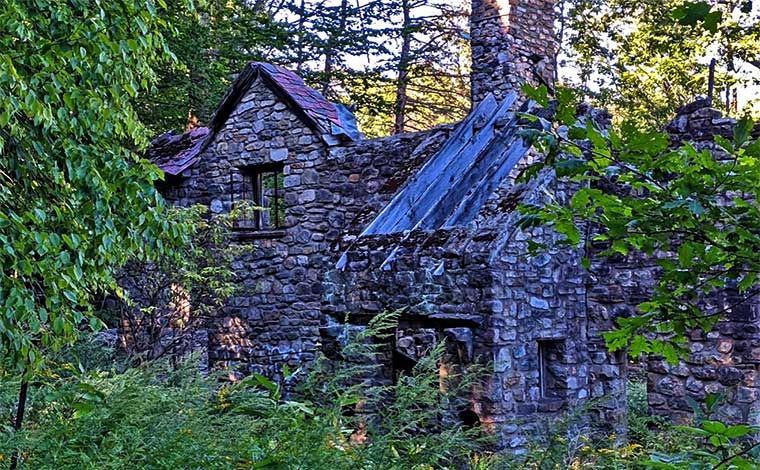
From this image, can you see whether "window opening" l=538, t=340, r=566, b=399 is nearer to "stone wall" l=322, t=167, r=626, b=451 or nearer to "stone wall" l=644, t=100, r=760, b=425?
"stone wall" l=322, t=167, r=626, b=451

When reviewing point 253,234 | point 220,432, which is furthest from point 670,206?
point 253,234

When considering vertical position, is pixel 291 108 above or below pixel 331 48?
below

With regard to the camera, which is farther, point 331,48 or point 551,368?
point 331,48

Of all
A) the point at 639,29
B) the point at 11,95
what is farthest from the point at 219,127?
the point at 639,29

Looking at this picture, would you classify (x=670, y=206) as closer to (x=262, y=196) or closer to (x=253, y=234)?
(x=253, y=234)

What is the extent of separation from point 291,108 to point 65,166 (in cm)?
624

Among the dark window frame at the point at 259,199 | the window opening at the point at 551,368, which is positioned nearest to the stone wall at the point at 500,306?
the window opening at the point at 551,368

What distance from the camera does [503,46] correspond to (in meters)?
→ 9.62

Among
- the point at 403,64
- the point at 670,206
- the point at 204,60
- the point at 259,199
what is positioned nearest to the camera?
the point at 670,206

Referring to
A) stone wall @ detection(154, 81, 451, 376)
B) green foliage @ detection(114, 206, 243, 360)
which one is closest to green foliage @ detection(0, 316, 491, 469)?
green foliage @ detection(114, 206, 243, 360)

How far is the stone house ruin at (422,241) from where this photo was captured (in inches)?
255

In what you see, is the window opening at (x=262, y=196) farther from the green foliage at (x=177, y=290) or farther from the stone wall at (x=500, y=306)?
the stone wall at (x=500, y=306)

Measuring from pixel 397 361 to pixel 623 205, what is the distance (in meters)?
4.45

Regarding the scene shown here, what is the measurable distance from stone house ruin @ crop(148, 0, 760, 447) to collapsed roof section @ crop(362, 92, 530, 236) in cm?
2
